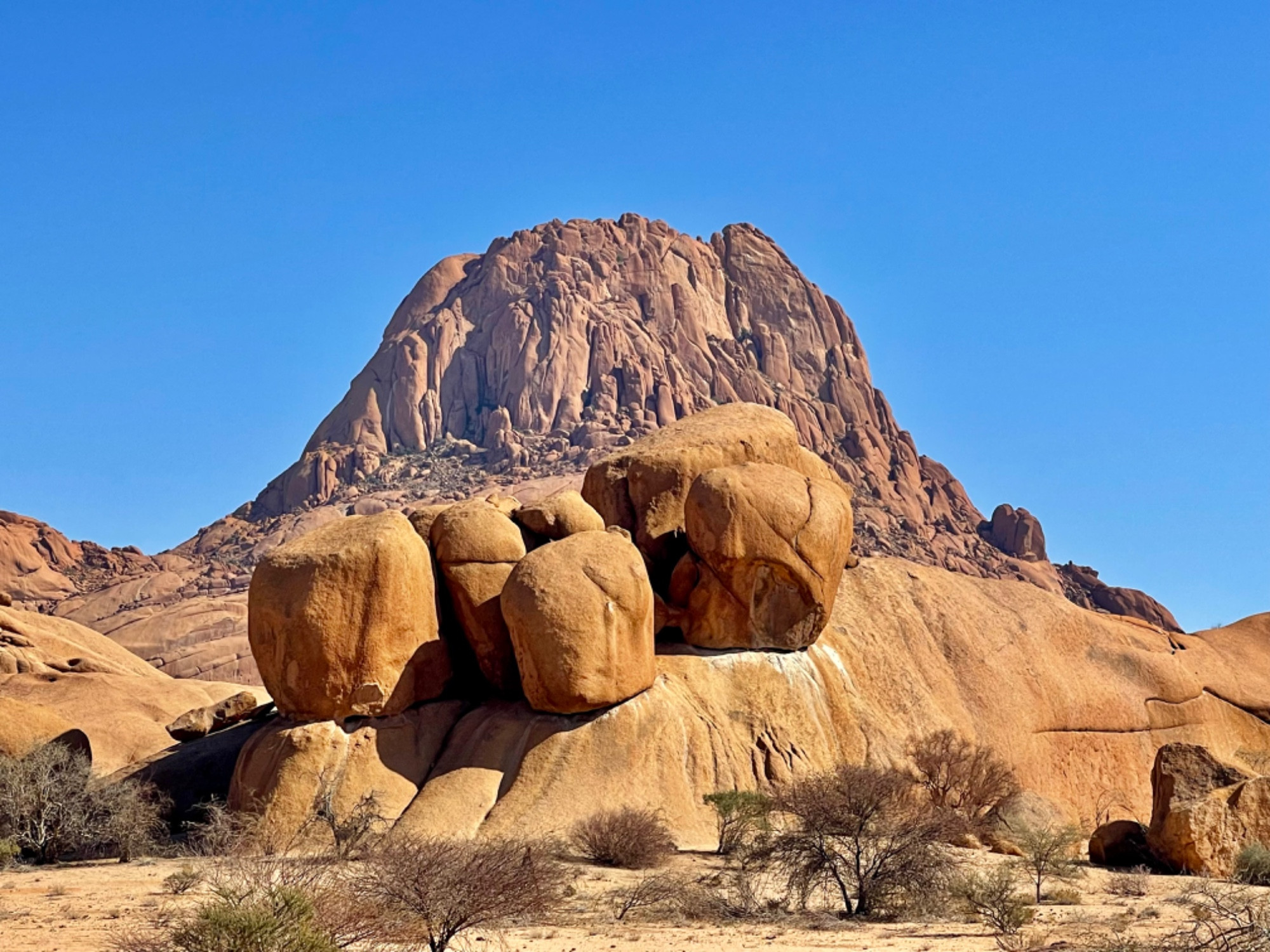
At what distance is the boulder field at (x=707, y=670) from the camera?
87.5 ft

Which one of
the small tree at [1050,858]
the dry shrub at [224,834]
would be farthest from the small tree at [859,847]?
the dry shrub at [224,834]

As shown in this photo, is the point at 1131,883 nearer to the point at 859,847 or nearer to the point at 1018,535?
the point at 859,847

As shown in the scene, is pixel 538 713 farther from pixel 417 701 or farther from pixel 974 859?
pixel 974 859

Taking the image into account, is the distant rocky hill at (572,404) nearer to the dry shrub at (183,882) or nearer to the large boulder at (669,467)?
the large boulder at (669,467)

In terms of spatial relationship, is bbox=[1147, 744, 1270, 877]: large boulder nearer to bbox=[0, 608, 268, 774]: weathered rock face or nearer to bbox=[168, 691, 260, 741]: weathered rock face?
bbox=[168, 691, 260, 741]: weathered rock face

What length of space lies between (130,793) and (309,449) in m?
113

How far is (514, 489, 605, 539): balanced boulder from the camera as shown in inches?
1191

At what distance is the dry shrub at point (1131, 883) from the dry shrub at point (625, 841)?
23.1 feet

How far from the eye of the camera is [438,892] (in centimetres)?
1437

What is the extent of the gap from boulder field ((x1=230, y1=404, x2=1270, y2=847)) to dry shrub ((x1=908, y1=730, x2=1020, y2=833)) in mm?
1217

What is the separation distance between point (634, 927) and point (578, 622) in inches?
366

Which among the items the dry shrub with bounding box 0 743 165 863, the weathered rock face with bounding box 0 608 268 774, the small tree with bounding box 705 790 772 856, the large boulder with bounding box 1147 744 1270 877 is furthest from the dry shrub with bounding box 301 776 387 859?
the large boulder with bounding box 1147 744 1270 877

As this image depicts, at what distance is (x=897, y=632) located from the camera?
3400cm

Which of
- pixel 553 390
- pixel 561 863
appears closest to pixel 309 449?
pixel 553 390
